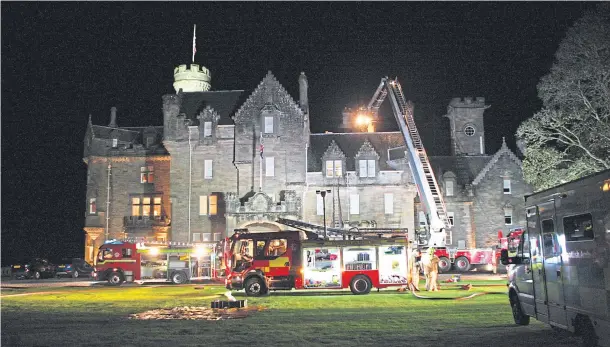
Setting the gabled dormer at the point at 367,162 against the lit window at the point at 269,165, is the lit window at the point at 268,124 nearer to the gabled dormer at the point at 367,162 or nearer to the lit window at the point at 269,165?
the lit window at the point at 269,165

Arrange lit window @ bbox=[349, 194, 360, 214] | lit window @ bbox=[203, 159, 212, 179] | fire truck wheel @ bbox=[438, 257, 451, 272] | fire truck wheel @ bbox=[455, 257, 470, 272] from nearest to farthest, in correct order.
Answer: fire truck wheel @ bbox=[438, 257, 451, 272]
fire truck wheel @ bbox=[455, 257, 470, 272]
lit window @ bbox=[349, 194, 360, 214]
lit window @ bbox=[203, 159, 212, 179]

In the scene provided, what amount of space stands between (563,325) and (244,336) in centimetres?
723

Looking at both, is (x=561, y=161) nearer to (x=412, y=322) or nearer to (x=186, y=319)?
(x=412, y=322)

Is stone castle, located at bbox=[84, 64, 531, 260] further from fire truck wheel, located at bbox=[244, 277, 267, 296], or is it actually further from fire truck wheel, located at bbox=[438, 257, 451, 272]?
fire truck wheel, located at bbox=[244, 277, 267, 296]

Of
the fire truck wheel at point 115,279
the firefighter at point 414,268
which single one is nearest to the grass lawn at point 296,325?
the firefighter at point 414,268

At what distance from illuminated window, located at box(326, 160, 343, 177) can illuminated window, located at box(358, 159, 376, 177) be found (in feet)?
5.41

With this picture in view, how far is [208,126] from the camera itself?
5034 cm

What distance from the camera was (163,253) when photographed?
125ft

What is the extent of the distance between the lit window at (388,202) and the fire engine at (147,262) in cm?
1709

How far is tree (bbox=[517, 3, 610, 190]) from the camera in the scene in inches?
1038

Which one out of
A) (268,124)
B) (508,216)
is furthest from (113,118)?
(508,216)

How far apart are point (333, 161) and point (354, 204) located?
4.14 m

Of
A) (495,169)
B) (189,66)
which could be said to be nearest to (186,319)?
(495,169)

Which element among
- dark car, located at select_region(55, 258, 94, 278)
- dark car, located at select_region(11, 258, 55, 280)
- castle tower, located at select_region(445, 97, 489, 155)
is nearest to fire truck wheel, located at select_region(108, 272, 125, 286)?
dark car, located at select_region(55, 258, 94, 278)
